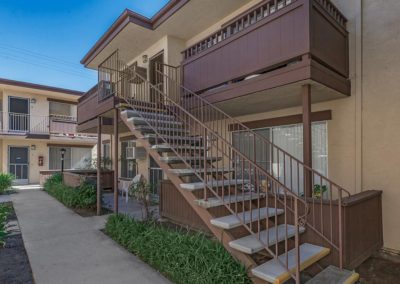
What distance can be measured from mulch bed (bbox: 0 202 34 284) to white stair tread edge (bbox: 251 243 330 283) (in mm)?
3120

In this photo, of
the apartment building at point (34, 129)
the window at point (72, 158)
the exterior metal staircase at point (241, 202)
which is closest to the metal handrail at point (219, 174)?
the exterior metal staircase at point (241, 202)

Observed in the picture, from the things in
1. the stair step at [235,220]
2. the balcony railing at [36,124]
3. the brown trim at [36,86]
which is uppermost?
the brown trim at [36,86]

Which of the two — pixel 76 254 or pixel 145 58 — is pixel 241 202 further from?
pixel 145 58

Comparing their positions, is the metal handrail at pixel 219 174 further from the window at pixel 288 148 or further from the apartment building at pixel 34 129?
the apartment building at pixel 34 129

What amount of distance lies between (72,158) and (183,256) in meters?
17.0

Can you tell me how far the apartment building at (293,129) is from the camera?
3660 mm

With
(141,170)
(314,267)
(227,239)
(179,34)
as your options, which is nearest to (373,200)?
(314,267)

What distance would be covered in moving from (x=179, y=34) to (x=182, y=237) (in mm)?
6495

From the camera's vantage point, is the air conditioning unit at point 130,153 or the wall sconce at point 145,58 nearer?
the wall sconce at point 145,58

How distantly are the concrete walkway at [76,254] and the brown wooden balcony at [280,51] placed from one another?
3.49 m

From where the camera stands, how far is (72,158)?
18.4m

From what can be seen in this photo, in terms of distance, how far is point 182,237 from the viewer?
426 cm

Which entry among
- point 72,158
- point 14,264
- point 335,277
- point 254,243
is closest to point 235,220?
point 254,243

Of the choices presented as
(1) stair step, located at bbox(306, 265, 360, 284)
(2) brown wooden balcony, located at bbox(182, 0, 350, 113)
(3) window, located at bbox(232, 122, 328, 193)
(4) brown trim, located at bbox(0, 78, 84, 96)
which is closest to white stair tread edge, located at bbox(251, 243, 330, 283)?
(1) stair step, located at bbox(306, 265, 360, 284)
